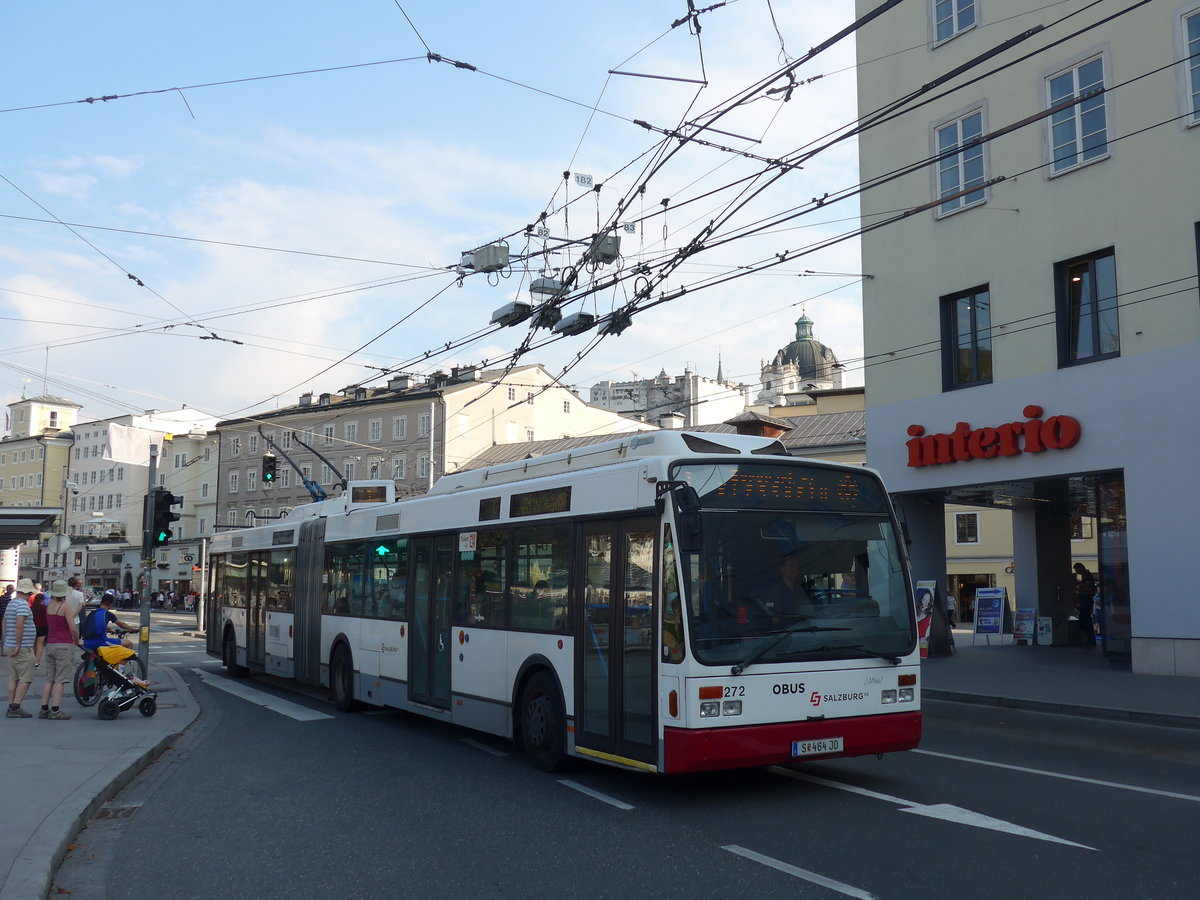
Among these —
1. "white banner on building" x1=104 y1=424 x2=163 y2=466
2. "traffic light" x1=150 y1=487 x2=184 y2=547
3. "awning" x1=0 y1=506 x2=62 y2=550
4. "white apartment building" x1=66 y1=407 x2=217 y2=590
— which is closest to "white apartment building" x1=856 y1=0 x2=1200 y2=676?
"traffic light" x1=150 y1=487 x2=184 y2=547

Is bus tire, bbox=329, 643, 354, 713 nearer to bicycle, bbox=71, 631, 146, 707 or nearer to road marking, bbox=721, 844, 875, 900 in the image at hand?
bicycle, bbox=71, 631, 146, 707

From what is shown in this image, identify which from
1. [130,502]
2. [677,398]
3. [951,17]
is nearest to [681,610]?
[951,17]

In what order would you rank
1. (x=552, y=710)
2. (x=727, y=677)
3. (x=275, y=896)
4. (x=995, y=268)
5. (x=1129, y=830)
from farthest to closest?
(x=995, y=268) → (x=552, y=710) → (x=727, y=677) → (x=1129, y=830) → (x=275, y=896)

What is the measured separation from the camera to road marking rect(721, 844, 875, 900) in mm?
5867

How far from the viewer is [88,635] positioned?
49.7 ft

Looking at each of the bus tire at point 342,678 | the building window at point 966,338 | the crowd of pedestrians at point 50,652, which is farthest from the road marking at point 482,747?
the building window at point 966,338

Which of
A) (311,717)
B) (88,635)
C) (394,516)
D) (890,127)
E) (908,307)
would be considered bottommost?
(311,717)

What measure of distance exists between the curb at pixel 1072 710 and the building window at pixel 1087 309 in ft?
22.5

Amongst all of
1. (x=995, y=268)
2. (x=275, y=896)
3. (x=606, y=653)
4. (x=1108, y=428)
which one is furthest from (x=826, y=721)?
(x=995, y=268)

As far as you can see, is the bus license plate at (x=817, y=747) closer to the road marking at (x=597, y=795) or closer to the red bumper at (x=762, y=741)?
the red bumper at (x=762, y=741)

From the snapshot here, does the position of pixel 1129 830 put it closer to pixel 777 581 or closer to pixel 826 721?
pixel 826 721

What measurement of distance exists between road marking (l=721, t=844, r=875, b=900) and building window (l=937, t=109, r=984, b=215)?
17568mm

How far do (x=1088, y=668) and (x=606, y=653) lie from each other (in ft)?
47.4

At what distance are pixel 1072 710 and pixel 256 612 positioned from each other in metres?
13.3
